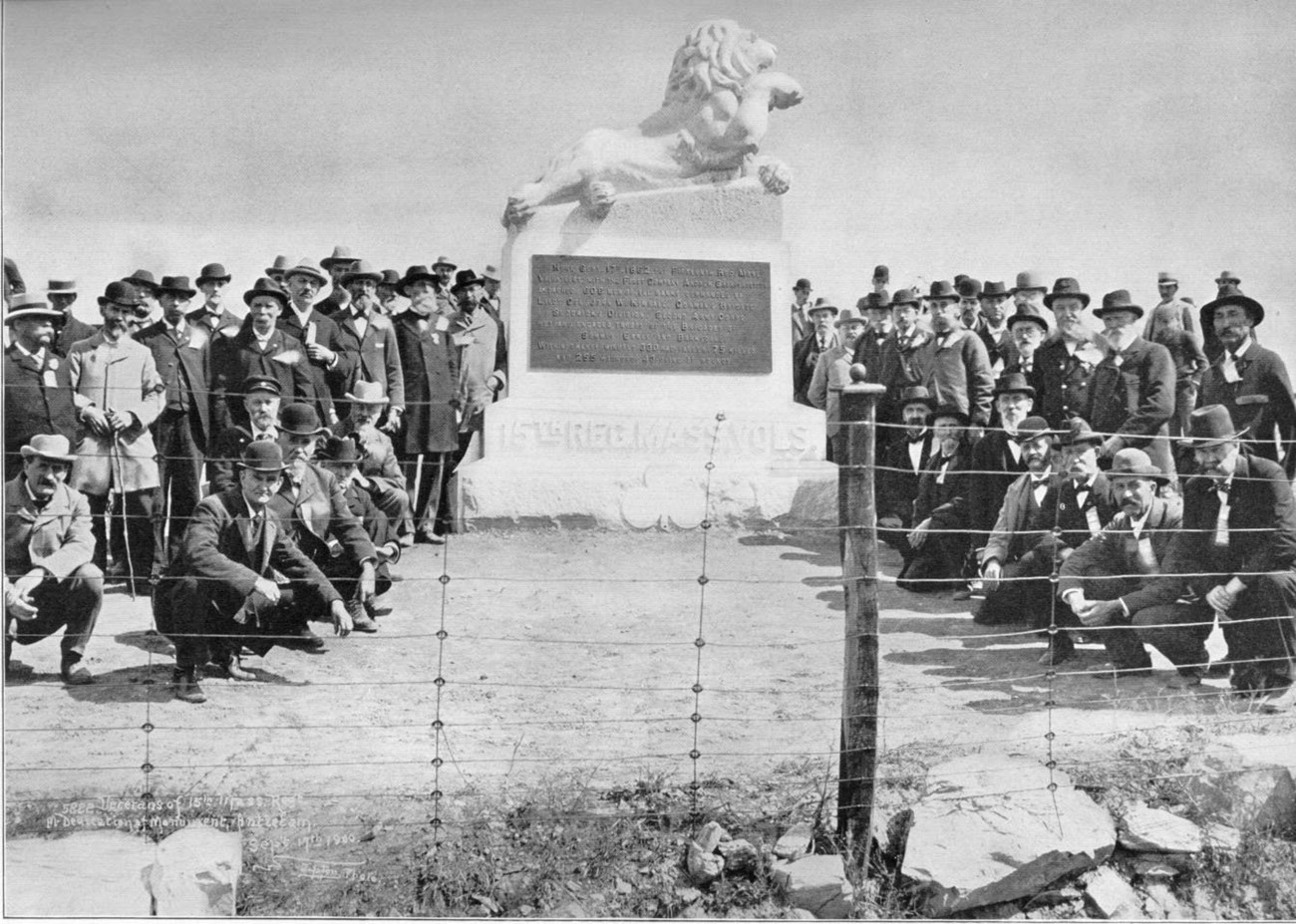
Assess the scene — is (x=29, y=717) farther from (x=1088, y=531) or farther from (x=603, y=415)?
(x=1088, y=531)

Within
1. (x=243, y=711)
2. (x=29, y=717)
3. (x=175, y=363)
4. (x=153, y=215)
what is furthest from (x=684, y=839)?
(x=153, y=215)

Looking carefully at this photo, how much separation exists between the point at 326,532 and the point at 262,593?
0.51m

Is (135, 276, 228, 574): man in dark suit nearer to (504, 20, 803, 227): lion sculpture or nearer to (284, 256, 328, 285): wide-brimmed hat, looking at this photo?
(284, 256, 328, 285): wide-brimmed hat

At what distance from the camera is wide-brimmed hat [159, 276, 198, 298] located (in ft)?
25.9

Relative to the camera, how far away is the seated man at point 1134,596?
7223 mm

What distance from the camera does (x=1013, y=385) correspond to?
809cm

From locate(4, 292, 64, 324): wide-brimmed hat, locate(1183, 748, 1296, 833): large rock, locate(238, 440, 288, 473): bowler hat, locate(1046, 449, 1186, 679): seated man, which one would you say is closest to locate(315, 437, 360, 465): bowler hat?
locate(238, 440, 288, 473): bowler hat

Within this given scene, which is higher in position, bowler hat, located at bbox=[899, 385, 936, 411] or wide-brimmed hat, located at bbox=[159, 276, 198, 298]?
wide-brimmed hat, located at bbox=[159, 276, 198, 298]

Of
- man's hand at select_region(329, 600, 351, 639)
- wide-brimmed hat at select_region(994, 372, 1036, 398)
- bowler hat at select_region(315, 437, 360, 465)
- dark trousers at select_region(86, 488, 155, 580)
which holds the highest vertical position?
wide-brimmed hat at select_region(994, 372, 1036, 398)

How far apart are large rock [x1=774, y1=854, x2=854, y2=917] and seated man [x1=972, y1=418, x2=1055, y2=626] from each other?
2.04 metres

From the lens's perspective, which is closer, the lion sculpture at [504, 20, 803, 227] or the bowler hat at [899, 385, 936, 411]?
the lion sculpture at [504, 20, 803, 227]

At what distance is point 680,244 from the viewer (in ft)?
27.2

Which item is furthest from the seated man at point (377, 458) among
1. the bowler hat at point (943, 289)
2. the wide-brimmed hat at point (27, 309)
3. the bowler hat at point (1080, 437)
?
the bowler hat at point (1080, 437)

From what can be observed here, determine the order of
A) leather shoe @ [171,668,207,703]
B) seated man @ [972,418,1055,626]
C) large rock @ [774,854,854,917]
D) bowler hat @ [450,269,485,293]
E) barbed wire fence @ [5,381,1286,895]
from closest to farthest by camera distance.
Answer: large rock @ [774,854,854,917]
barbed wire fence @ [5,381,1286,895]
leather shoe @ [171,668,207,703]
seated man @ [972,418,1055,626]
bowler hat @ [450,269,485,293]
